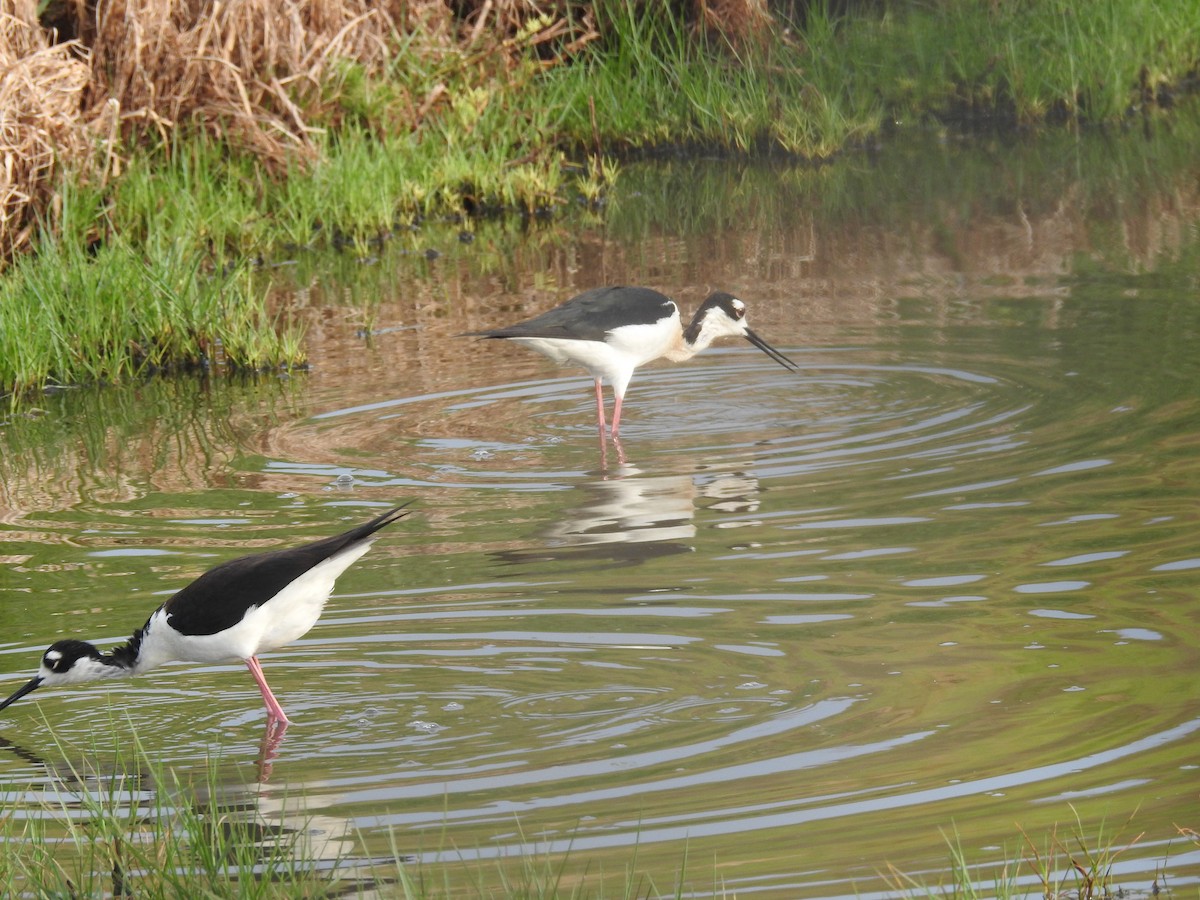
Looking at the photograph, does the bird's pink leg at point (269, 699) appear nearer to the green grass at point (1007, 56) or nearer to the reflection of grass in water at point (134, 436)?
the reflection of grass in water at point (134, 436)

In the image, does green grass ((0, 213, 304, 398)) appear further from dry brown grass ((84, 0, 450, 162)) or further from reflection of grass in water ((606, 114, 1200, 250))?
reflection of grass in water ((606, 114, 1200, 250))

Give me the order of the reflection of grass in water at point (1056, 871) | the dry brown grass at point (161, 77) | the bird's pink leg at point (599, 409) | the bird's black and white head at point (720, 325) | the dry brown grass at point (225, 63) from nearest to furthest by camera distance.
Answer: the reflection of grass in water at point (1056, 871), the bird's pink leg at point (599, 409), the bird's black and white head at point (720, 325), the dry brown grass at point (161, 77), the dry brown grass at point (225, 63)

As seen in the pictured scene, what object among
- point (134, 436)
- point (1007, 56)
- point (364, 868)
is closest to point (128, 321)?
point (134, 436)

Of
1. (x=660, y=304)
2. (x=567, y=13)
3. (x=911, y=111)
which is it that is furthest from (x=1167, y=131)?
(x=660, y=304)

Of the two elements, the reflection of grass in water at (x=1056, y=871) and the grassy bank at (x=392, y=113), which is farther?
the grassy bank at (x=392, y=113)

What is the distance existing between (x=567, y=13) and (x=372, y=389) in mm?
8685

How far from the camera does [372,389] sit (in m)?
10.3

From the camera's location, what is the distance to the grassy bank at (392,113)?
11086 mm

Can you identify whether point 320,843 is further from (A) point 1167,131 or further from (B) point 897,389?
(A) point 1167,131

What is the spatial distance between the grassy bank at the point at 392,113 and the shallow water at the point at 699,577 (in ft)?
2.41

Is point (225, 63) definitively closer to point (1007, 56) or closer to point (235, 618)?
point (1007, 56)

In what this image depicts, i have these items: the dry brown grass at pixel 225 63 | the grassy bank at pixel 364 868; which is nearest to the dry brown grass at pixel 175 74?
the dry brown grass at pixel 225 63

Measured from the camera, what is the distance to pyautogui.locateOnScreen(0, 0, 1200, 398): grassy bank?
11086 mm

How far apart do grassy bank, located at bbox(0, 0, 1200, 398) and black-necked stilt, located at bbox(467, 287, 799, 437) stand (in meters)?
2.08
